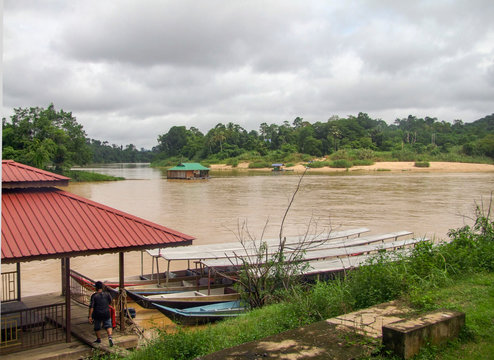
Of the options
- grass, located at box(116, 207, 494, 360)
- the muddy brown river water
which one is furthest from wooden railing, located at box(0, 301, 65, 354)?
the muddy brown river water

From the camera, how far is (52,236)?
7.24m

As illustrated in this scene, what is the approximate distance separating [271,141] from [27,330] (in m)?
102

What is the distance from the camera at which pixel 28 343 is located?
727 cm

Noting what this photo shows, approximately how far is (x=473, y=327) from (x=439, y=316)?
531 millimetres

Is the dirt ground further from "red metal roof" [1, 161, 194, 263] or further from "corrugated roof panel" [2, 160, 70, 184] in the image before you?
"corrugated roof panel" [2, 160, 70, 184]

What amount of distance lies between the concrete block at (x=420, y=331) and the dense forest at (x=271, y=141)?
2114 inches

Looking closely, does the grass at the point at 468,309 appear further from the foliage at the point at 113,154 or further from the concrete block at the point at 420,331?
the foliage at the point at 113,154

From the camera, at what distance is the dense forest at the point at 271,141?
185 ft

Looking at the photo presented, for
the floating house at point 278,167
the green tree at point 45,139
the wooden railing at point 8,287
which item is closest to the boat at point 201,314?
the wooden railing at point 8,287

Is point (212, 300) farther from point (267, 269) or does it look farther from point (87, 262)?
point (87, 262)

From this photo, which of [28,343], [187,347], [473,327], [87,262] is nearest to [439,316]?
[473,327]

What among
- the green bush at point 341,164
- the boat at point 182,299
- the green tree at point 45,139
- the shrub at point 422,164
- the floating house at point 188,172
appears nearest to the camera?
the boat at point 182,299

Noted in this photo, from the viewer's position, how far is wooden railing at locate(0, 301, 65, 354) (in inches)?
278

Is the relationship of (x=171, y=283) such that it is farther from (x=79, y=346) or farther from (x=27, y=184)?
Result: (x=27, y=184)
